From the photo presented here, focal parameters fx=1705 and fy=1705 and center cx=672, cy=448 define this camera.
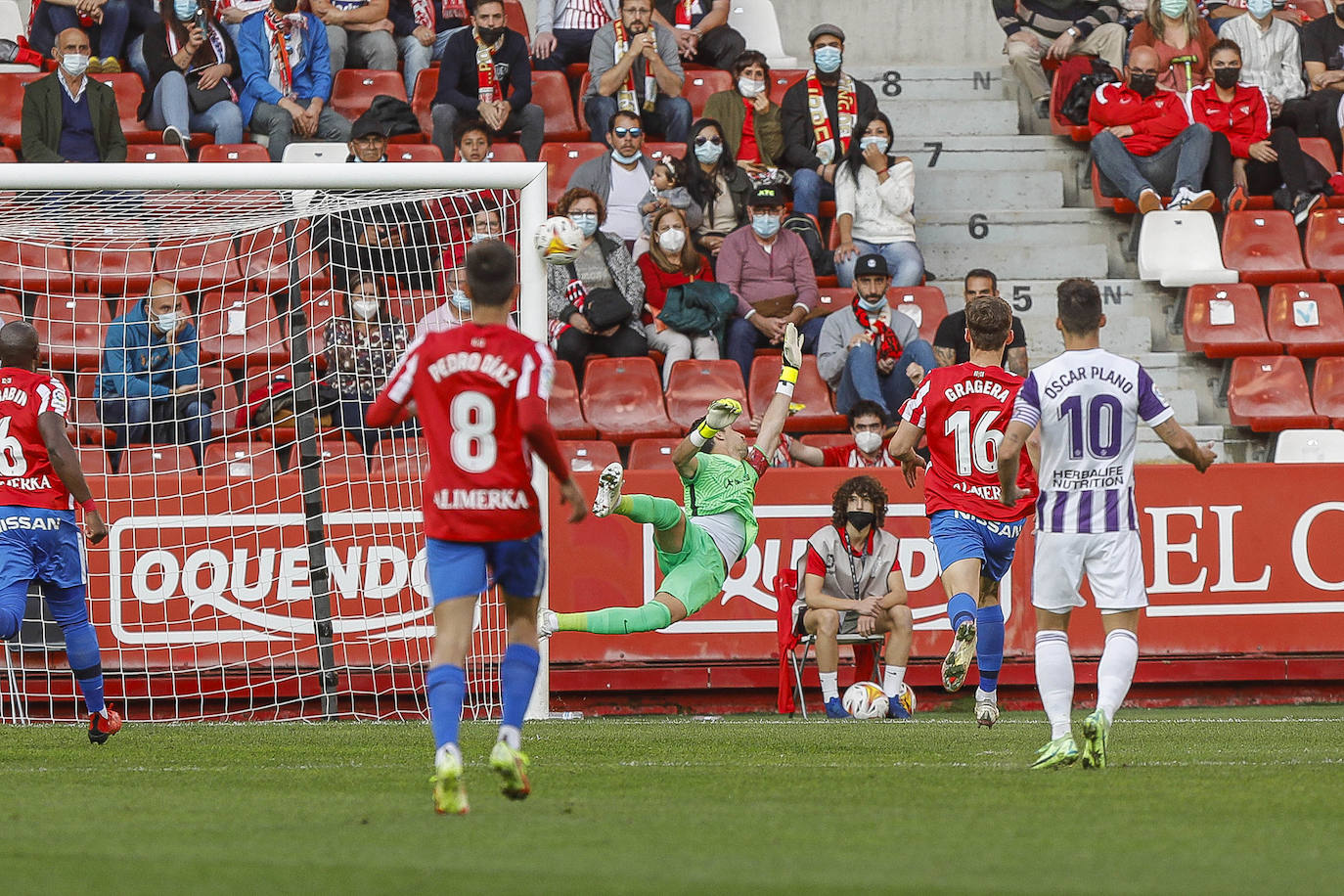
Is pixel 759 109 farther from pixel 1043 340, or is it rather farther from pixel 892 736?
pixel 892 736

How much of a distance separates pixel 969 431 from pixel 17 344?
17.0 feet

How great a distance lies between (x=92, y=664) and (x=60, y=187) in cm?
Result: 314

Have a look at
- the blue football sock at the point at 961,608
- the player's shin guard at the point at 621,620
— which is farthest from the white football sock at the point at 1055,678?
the player's shin guard at the point at 621,620

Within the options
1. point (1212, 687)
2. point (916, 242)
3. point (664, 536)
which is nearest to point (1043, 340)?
point (916, 242)

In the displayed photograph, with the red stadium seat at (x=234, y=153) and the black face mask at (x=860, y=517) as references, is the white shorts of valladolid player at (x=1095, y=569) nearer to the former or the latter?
the black face mask at (x=860, y=517)

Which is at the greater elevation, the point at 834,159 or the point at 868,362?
the point at 834,159

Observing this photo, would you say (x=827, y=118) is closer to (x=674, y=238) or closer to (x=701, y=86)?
(x=701, y=86)

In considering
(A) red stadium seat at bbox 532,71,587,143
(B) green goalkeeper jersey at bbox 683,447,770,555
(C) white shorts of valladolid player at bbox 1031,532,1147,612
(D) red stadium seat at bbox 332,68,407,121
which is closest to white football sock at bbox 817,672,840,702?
(B) green goalkeeper jersey at bbox 683,447,770,555

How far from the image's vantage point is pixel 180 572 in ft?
38.2

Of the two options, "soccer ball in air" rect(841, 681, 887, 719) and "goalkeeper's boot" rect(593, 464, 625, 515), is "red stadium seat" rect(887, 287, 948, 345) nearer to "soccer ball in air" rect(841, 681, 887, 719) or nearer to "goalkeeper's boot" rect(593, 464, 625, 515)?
"soccer ball in air" rect(841, 681, 887, 719)

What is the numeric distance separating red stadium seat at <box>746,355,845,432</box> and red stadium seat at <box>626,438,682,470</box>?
76cm

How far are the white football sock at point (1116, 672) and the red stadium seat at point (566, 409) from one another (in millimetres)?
7022

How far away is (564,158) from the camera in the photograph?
16.4 metres

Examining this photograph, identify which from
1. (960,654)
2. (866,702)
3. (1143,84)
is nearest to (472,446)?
(960,654)
